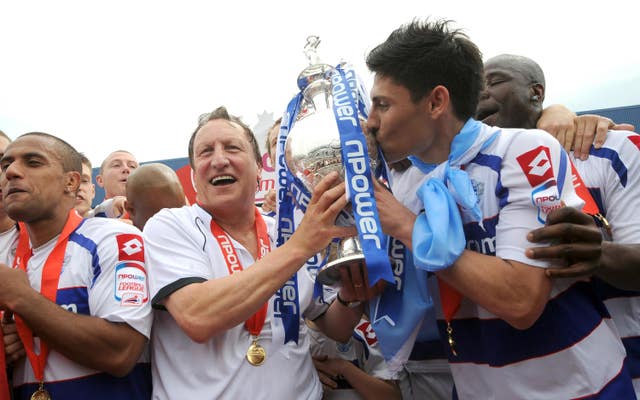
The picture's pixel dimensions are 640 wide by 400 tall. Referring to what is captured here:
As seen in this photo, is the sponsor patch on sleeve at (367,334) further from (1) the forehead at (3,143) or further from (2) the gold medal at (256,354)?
(1) the forehead at (3,143)

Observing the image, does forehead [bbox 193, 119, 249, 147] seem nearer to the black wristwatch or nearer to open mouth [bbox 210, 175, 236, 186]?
open mouth [bbox 210, 175, 236, 186]

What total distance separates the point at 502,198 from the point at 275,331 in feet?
3.43

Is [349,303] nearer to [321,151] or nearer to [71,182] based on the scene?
[321,151]

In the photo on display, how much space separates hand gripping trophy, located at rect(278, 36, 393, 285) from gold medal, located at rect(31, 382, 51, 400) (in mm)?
1232

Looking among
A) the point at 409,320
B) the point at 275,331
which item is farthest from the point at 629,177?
the point at 275,331

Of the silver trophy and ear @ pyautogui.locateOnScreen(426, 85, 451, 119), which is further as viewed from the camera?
ear @ pyautogui.locateOnScreen(426, 85, 451, 119)

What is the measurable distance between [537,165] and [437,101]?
460mm

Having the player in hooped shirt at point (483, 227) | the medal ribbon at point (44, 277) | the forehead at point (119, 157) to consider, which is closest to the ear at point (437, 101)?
the player in hooped shirt at point (483, 227)

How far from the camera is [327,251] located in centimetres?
205

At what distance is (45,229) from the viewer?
7.99 feet

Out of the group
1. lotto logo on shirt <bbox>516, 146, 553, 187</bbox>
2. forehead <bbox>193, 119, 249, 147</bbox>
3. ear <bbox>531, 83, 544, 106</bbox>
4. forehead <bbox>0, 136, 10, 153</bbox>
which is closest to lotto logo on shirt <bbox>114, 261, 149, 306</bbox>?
forehead <bbox>193, 119, 249, 147</bbox>

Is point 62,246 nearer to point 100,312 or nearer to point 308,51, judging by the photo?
point 100,312

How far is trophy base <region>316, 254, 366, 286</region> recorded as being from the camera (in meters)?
1.78

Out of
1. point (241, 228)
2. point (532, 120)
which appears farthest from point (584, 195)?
point (241, 228)
